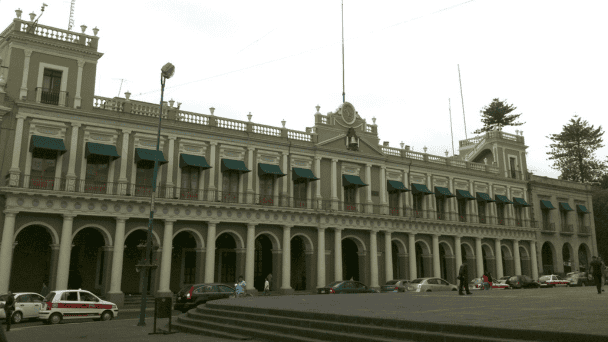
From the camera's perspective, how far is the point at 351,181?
116 feet

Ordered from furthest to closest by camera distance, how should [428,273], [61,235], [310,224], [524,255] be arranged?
[524,255], [428,273], [310,224], [61,235]

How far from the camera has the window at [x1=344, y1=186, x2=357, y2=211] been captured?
3576cm

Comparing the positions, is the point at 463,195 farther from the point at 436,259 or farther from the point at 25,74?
the point at 25,74

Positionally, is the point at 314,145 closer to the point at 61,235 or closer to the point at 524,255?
the point at 61,235

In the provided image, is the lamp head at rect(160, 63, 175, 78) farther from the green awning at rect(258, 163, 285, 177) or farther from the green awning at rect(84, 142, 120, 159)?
the green awning at rect(258, 163, 285, 177)

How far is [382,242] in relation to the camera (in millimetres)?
37312

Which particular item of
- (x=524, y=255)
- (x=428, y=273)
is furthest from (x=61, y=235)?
(x=524, y=255)

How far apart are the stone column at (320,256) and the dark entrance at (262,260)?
11.9 feet

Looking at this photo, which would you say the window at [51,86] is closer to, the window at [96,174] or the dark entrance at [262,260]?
the window at [96,174]

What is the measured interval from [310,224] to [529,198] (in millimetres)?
27529

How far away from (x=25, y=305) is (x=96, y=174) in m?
9.02

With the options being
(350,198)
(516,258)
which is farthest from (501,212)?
(350,198)

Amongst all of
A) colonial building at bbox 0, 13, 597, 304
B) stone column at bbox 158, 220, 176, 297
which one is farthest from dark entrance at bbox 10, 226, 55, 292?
stone column at bbox 158, 220, 176, 297

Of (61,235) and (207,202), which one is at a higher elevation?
(207,202)
